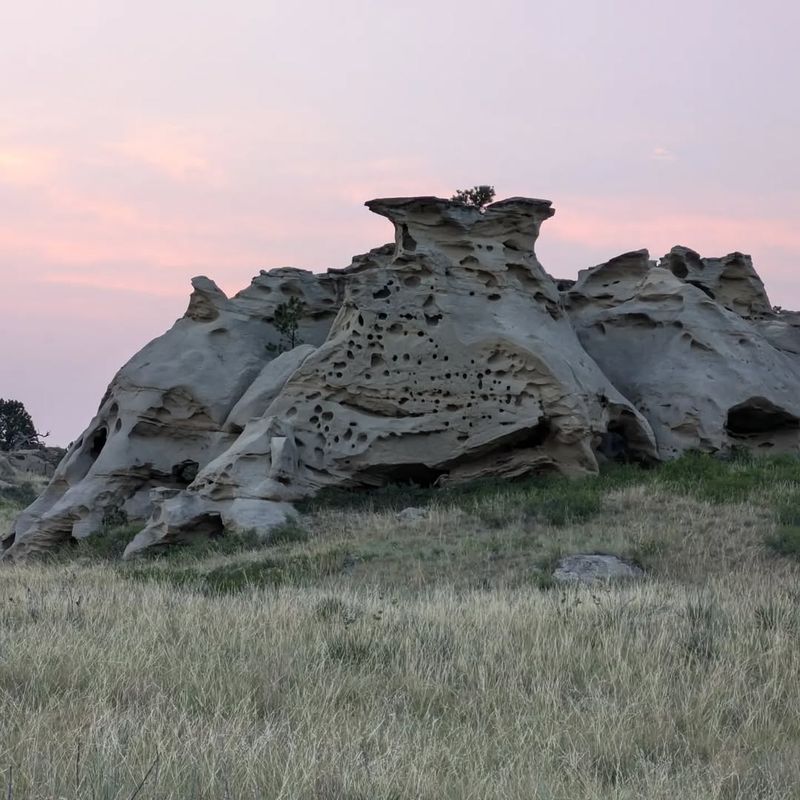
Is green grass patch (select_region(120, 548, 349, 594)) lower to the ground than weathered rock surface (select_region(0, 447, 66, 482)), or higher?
lower

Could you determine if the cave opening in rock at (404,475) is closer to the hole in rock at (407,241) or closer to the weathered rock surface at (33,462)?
the hole in rock at (407,241)

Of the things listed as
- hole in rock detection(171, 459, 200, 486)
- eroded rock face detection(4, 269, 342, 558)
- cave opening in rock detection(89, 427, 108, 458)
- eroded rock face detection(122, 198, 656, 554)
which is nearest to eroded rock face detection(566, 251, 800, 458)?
eroded rock face detection(122, 198, 656, 554)

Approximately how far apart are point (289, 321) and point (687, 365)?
10.4 meters

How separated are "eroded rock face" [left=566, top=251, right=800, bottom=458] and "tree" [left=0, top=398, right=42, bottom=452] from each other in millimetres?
44903

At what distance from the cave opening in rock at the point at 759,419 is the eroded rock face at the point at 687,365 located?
24 mm

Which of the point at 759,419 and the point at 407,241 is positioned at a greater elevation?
the point at 407,241

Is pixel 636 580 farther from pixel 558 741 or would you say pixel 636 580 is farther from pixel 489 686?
pixel 558 741

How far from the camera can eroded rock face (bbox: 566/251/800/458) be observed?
22.2m

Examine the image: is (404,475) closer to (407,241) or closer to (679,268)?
(407,241)

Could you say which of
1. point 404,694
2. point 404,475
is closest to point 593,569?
point 404,475

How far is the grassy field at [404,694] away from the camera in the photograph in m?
4.12

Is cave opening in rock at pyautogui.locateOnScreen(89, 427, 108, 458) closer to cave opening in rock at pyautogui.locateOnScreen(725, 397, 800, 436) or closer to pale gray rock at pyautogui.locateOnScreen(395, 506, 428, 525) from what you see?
pale gray rock at pyautogui.locateOnScreen(395, 506, 428, 525)

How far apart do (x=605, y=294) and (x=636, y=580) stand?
14194 mm

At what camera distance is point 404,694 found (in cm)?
580
